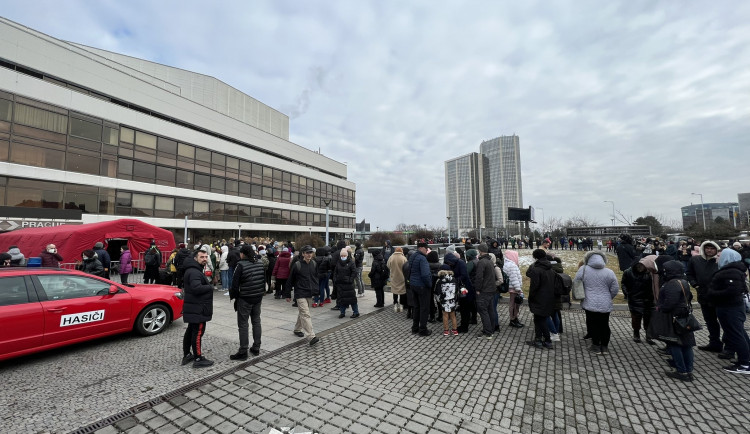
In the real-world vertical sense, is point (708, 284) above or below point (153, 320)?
above

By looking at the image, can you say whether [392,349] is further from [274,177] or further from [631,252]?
[274,177]

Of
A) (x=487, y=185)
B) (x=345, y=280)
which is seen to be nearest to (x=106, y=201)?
(x=345, y=280)

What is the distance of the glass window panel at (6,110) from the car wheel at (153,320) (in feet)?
93.6

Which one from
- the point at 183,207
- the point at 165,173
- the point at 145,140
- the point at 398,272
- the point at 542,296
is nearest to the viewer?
the point at 542,296

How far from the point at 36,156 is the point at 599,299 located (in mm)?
35168

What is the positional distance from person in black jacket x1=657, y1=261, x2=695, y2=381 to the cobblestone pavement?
0.19m

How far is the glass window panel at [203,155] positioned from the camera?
1379 inches

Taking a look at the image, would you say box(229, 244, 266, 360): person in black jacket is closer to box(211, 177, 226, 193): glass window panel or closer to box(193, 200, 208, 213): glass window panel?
box(193, 200, 208, 213): glass window panel

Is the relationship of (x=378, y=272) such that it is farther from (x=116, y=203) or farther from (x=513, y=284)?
(x=116, y=203)

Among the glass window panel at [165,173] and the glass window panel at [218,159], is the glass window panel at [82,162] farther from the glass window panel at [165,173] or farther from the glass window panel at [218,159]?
the glass window panel at [218,159]

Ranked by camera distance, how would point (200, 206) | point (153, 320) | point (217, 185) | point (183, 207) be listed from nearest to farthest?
1. point (153, 320)
2. point (183, 207)
3. point (200, 206)
4. point (217, 185)

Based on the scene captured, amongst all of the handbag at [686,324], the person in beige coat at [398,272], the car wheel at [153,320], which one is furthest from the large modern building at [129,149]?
the handbag at [686,324]

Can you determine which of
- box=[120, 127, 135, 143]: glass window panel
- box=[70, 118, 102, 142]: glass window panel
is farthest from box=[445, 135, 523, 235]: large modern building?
box=[70, 118, 102, 142]: glass window panel

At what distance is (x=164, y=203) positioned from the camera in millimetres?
31281
